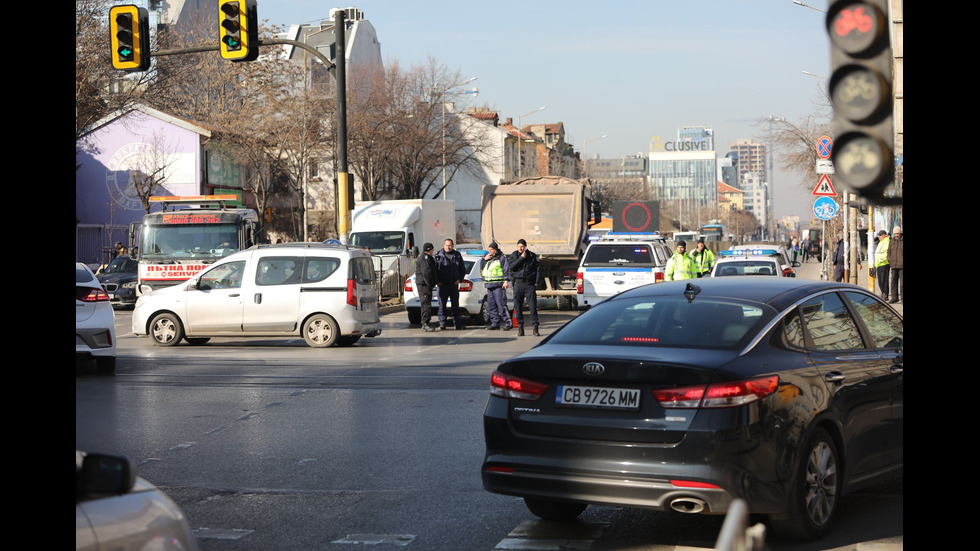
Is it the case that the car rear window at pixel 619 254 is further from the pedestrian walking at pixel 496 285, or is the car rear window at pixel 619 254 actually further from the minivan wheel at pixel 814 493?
the minivan wheel at pixel 814 493

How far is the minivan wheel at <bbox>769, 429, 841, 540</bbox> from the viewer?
19.2ft

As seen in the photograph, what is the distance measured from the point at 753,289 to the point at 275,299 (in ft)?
42.9

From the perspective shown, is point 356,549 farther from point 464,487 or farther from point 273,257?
point 273,257

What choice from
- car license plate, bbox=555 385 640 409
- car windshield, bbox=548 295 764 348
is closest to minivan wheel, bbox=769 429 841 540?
car windshield, bbox=548 295 764 348

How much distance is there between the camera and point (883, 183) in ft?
17.5

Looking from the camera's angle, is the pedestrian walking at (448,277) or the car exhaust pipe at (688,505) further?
the pedestrian walking at (448,277)

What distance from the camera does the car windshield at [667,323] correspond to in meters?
6.26

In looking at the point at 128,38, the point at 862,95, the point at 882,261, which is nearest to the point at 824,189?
the point at 882,261

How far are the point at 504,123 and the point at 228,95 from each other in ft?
182

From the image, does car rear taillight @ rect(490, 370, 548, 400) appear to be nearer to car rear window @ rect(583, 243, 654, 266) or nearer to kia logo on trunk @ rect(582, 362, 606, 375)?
kia logo on trunk @ rect(582, 362, 606, 375)

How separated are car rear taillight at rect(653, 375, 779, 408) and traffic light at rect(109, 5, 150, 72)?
1473cm

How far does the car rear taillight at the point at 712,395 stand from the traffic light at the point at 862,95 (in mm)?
1143

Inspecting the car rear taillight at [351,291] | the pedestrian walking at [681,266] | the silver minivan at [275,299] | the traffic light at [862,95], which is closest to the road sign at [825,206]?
the pedestrian walking at [681,266]
